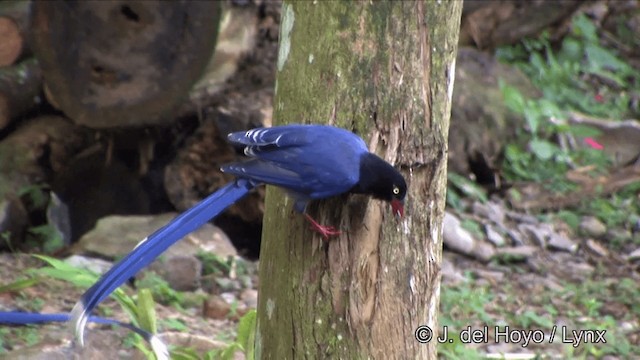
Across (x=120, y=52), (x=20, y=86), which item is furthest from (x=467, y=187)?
(x=20, y=86)

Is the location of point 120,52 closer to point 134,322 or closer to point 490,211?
point 134,322

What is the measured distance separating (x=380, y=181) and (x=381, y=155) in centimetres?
19

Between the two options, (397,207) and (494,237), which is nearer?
(397,207)

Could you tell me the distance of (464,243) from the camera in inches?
230

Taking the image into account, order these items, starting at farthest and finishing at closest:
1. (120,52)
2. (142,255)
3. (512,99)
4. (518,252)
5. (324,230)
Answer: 1. (512,99)
2. (518,252)
3. (120,52)
4. (324,230)
5. (142,255)

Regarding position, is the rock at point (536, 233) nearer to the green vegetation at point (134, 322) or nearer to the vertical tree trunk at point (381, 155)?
the green vegetation at point (134, 322)

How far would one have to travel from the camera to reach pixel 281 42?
122 inches

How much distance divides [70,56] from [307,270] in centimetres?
227

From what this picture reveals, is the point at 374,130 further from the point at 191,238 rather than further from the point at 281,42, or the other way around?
the point at 191,238

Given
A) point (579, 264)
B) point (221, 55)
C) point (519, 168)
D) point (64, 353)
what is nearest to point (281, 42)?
point (64, 353)

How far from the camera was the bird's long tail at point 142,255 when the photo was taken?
276cm

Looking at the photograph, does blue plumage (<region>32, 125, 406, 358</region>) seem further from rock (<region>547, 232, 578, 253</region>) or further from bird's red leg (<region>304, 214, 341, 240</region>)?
rock (<region>547, 232, 578, 253</region>)

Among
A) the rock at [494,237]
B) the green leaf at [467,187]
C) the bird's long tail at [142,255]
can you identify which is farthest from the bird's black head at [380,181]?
the green leaf at [467,187]

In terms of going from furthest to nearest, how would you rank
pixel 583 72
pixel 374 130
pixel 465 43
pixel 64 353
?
pixel 583 72 → pixel 465 43 → pixel 64 353 → pixel 374 130
